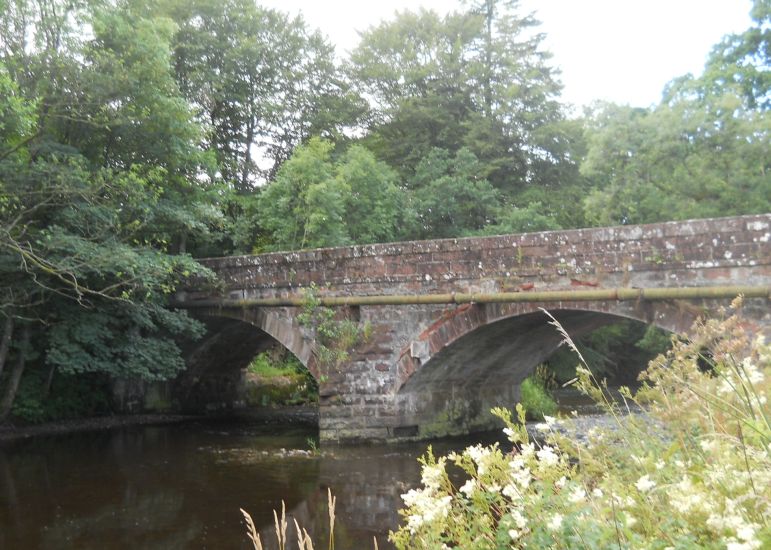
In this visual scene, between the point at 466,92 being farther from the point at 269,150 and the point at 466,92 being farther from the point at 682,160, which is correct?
the point at 682,160

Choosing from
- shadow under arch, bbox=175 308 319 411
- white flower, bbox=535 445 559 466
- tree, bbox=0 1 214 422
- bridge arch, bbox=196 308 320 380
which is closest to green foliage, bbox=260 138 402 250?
shadow under arch, bbox=175 308 319 411

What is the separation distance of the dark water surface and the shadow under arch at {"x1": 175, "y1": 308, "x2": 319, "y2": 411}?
8.56 feet

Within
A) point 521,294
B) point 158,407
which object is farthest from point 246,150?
point 521,294

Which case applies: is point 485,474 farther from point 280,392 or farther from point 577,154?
point 577,154

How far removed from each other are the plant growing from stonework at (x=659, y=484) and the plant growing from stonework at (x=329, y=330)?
24.8ft

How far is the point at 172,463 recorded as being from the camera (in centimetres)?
1021

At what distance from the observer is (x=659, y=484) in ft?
8.93

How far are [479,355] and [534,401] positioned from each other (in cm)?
408

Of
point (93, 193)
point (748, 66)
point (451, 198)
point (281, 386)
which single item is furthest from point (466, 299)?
point (748, 66)

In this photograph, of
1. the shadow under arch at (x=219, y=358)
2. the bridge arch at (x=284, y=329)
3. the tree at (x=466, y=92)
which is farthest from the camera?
the tree at (x=466, y=92)

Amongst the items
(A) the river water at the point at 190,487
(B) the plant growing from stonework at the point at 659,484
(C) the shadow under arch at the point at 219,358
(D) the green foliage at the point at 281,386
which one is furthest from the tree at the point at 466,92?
(B) the plant growing from stonework at the point at 659,484

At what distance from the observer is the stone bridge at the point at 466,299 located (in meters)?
8.20

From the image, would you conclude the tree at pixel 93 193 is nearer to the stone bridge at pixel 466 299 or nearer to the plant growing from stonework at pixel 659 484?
the stone bridge at pixel 466 299

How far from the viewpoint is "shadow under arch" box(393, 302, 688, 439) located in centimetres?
929
